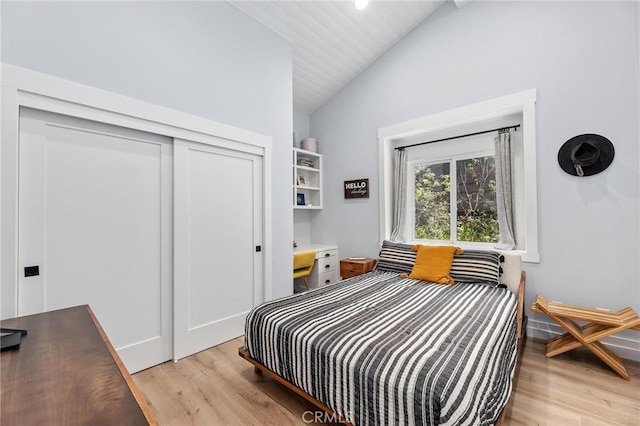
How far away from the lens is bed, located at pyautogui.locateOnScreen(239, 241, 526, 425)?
1197 millimetres

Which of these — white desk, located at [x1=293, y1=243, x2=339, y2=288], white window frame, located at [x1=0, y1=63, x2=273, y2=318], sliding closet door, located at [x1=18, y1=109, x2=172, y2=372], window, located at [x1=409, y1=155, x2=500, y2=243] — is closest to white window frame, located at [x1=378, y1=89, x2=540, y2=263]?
window, located at [x1=409, y1=155, x2=500, y2=243]

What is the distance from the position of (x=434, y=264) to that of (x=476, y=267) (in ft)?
1.23

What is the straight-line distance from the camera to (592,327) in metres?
2.32

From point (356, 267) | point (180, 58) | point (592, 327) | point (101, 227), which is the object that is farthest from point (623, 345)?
point (180, 58)

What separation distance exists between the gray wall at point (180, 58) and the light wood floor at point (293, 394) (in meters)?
1.19

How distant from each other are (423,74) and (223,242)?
304cm

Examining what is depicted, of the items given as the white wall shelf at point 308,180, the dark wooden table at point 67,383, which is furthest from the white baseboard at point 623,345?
the dark wooden table at point 67,383

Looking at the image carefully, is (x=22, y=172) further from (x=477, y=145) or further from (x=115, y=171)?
(x=477, y=145)

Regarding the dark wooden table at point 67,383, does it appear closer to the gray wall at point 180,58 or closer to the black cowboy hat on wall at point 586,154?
the gray wall at point 180,58

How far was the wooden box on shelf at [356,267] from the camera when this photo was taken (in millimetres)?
3613

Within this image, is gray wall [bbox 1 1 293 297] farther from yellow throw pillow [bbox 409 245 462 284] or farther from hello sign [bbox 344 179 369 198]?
yellow throw pillow [bbox 409 245 462 284]

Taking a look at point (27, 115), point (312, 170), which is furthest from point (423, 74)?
point (27, 115)

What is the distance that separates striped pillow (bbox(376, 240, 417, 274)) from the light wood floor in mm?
1241

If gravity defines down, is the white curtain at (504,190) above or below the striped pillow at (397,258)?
above
